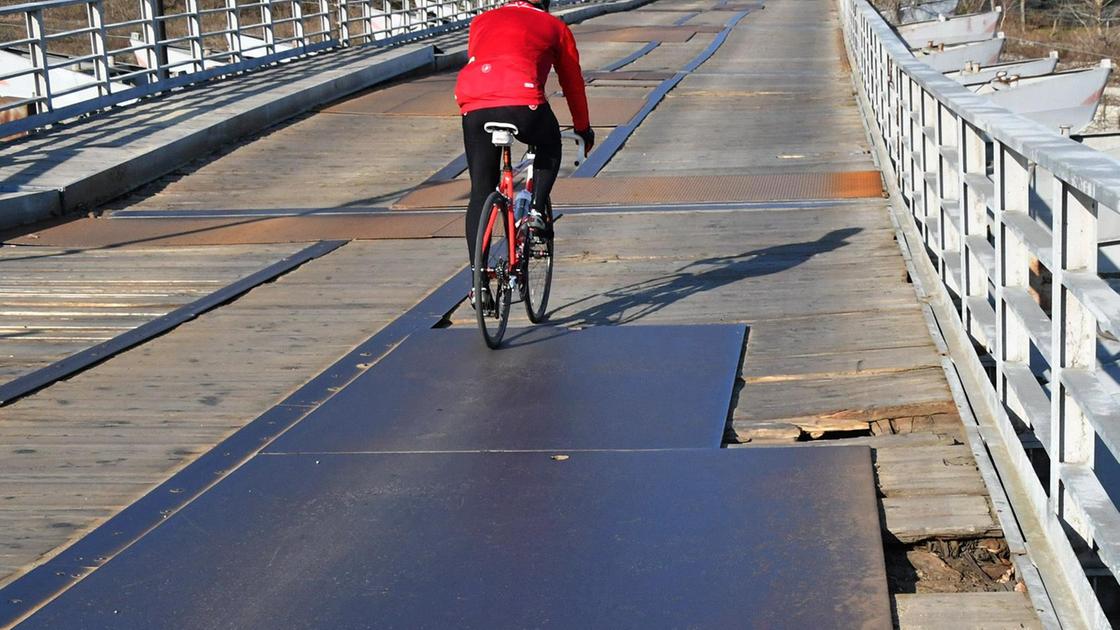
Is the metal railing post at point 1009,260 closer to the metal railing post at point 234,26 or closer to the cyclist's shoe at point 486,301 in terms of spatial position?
the cyclist's shoe at point 486,301

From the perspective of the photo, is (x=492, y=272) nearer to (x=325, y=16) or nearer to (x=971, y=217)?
(x=971, y=217)

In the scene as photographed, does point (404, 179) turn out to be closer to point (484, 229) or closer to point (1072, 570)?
point (484, 229)

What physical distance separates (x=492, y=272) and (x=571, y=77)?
1139mm

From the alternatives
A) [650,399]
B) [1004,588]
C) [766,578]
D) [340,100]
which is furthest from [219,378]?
[340,100]

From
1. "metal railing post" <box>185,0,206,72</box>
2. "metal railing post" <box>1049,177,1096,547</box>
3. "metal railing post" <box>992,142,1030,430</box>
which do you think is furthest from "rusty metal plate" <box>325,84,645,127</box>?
"metal railing post" <box>1049,177,1096,547</box>

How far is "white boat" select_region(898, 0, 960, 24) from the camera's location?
5847 cm

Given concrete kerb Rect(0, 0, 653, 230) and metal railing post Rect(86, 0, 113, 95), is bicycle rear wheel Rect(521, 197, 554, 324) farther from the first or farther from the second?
metal railing post Rect(86, 0, 113, 95)

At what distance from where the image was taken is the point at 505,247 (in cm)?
732

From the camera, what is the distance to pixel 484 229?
7109 millimetres

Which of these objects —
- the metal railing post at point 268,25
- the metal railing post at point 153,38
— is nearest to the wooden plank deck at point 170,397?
the metal railing post at point 153,38

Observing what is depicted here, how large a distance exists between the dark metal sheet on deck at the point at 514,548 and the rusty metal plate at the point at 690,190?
22.4ft

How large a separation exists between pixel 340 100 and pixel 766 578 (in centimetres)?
1774

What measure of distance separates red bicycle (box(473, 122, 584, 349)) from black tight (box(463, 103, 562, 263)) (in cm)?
5

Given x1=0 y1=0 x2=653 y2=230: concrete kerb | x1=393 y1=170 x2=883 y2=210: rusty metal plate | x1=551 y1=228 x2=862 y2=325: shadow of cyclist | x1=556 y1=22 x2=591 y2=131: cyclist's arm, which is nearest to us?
x1=556 y1=22 x2=591 y2=131: cyclist's arm
